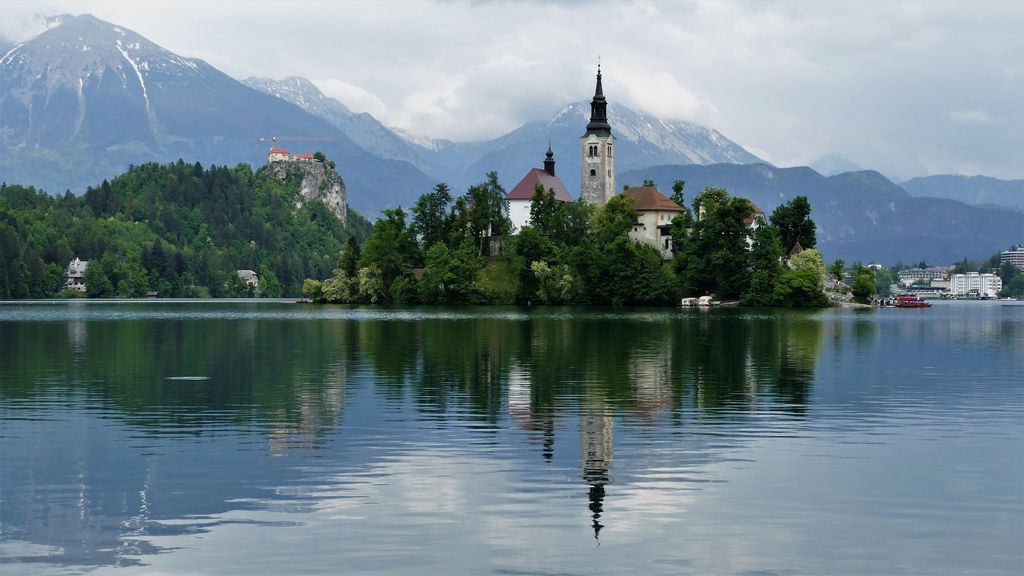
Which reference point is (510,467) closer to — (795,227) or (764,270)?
(764,270)

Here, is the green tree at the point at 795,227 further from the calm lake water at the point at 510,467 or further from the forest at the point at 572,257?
the calm lake water at the point at 510,467

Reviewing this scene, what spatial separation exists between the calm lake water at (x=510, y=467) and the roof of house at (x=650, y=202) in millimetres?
124929

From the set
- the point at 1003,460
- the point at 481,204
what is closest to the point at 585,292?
the point at 481,204

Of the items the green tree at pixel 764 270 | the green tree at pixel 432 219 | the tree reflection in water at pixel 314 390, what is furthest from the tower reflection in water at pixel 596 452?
the green tree at pixel 432 219

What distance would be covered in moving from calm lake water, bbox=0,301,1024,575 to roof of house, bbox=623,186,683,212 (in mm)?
124929

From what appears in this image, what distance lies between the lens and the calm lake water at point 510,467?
19938mm

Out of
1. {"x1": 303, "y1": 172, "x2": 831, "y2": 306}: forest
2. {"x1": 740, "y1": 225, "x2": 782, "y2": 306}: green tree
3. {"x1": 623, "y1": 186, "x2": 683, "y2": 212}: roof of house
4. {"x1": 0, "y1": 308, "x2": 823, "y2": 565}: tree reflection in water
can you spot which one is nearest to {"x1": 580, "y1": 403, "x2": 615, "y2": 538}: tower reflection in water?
{"x1": 0, "y1": 308, "x2": 823, "y2": 565}: tree reflection in water

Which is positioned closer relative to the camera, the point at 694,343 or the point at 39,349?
the point at 39,349

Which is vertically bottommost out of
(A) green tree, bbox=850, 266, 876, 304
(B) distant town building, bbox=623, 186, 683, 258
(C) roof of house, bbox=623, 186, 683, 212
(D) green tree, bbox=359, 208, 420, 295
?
(A) green tree, bbox=850, 266, 876, 304

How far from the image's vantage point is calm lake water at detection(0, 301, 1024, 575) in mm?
19938

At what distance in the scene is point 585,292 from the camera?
167m

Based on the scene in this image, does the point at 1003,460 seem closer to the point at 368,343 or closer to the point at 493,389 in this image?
the point at 493,389

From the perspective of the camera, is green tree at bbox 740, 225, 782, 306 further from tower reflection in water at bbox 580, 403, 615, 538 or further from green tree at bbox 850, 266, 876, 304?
tower reflection in water at bbox 580, 403, 615, 538

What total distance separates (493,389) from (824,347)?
33.8 metres
